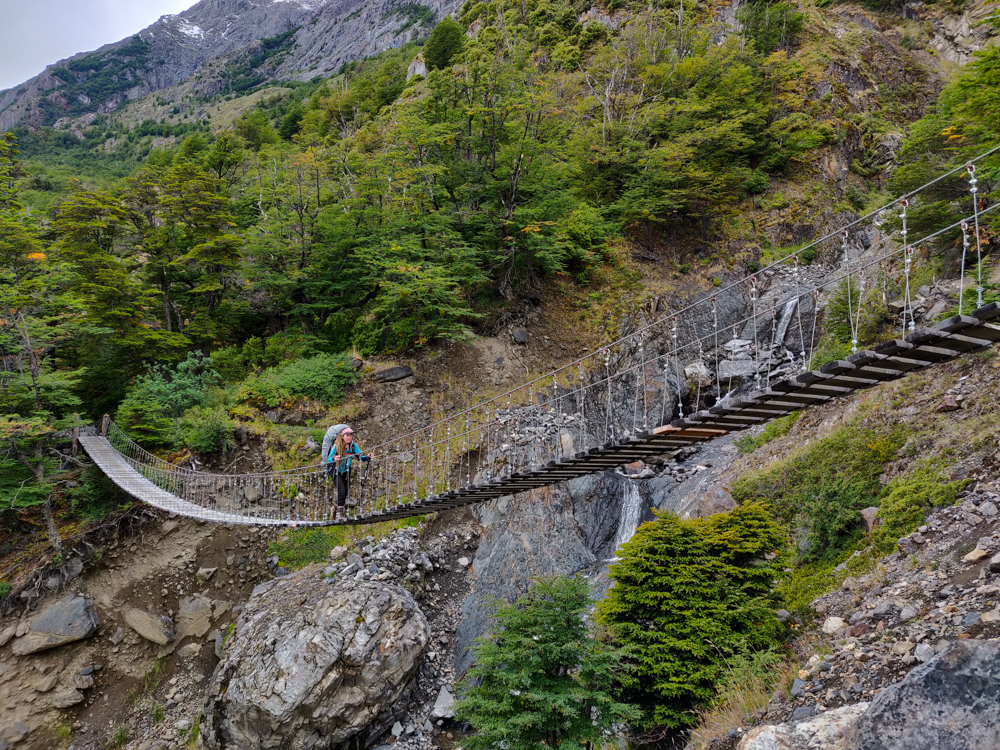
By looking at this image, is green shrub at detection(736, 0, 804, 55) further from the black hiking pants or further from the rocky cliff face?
the rocky cliff face

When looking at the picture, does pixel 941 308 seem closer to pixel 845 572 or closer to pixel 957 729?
pixel 845 572

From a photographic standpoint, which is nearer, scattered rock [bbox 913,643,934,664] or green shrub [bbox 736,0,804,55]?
scattered rock [bbox 913,643,934,664]

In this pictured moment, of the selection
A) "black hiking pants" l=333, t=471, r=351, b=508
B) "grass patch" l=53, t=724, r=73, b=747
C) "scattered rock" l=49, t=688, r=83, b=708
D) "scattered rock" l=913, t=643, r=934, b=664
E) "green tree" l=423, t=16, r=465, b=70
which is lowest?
"grass patch" l=53, t=724, r=73, b=747

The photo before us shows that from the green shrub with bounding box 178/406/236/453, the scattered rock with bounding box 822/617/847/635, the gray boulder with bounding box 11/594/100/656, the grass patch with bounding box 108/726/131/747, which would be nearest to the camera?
the scattered rock with bounding box 822/617/847/635

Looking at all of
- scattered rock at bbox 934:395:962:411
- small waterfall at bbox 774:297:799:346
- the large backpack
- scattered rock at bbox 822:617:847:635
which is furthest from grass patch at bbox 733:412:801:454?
the large backpack

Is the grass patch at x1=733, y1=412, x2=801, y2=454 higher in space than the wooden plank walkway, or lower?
lower

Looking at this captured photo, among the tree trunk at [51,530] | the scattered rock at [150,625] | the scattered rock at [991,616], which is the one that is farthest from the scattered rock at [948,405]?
the tree trunk at [51,530]

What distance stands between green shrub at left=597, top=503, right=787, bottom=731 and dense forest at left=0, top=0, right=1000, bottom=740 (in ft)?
18.0

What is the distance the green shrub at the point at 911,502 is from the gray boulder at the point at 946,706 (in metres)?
2.74

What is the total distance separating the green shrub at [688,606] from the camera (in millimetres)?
4078

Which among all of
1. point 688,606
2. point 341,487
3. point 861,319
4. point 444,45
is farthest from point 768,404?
point 444,45

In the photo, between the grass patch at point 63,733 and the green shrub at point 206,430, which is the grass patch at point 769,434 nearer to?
the green shrub at point 206,430

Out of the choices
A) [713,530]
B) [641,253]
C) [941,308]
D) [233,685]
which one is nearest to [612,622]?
[713,530]

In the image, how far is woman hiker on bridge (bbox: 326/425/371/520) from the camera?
644 cm
